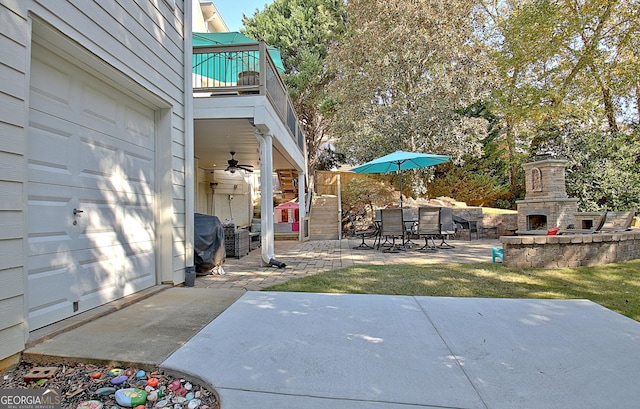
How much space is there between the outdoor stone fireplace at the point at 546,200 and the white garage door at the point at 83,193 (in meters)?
9.66

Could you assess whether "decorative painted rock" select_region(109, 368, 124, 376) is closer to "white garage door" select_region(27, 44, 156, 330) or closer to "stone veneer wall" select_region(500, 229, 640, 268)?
"white garage door" select_region(27, 44, 156, 330)

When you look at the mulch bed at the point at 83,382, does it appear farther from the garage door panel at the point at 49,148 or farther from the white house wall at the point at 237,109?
the white house wall at the point at 237,109

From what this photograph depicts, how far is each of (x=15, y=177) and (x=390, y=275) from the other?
4400 mm

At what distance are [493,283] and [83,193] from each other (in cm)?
488

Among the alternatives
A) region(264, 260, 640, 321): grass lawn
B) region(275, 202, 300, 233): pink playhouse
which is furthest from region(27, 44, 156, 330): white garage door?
region(275, 202, 300, 233): pink playhouse

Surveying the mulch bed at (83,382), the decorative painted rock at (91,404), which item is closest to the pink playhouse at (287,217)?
the mulch bed at (83,382)

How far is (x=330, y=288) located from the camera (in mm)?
4348

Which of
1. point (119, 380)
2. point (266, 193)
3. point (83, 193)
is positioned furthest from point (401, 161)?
point (119, 380)

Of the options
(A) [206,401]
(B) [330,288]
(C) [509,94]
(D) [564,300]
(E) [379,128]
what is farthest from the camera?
(C) [509,94]

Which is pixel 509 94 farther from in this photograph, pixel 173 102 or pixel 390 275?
pixel 173 102

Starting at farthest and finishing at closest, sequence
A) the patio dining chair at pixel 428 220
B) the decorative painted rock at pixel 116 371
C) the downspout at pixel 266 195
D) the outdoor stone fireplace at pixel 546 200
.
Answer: the outdoor stone fireplace at pixel 546 200 < the patio dining chair at pixel 428 220 < the downspout at pixel 266 195 < the decorative painted rock at pixel 116 371

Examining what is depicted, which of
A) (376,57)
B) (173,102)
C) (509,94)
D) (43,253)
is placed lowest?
(43,253)

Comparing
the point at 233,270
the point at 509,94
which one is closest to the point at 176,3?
the point at 233,270

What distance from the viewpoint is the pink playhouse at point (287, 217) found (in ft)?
41.5
